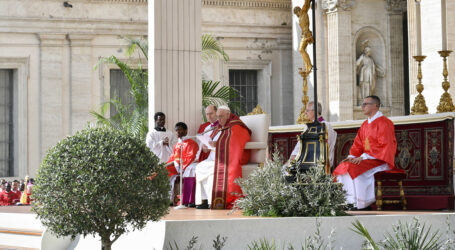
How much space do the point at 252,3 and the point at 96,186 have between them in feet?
57.8

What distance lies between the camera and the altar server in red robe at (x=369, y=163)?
1035 centimetres

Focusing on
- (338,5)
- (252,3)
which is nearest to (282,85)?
(252,3)

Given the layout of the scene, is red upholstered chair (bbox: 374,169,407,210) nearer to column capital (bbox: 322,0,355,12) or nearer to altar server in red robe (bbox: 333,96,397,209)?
altar server in red robe (bbox: 333,96,397,209)

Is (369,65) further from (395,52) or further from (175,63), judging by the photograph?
(175,63)

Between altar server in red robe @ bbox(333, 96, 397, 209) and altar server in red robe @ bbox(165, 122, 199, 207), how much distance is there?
7.26ft

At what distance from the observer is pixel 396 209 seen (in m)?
10.4

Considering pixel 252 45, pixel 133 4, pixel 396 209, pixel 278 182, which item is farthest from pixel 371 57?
pixel 278 182

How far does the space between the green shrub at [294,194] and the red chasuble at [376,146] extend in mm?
1905

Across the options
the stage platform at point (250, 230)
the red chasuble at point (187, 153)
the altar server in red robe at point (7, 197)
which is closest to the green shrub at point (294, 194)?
the stage platform at point (250, 230)

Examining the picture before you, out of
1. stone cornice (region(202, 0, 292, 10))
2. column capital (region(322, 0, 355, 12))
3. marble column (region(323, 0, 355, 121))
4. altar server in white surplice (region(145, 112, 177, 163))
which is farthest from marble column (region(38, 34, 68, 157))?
altar server in white surplice (region(145, 112, 177, 163))

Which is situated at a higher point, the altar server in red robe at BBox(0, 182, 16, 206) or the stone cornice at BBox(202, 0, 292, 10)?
the stone cornice at BBox(202, 0, 292, 10)

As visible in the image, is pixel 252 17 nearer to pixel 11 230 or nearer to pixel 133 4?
pixel 133 4

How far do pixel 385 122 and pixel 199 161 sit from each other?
2.88 m

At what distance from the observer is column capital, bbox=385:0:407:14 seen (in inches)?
838
